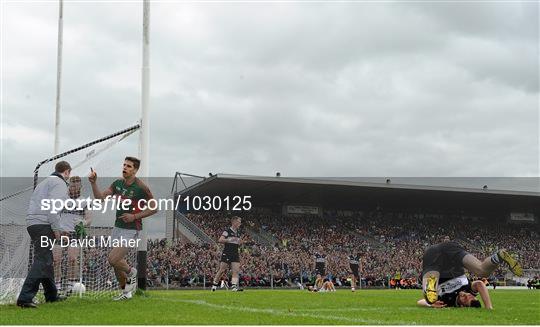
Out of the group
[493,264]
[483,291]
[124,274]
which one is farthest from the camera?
[124,274]

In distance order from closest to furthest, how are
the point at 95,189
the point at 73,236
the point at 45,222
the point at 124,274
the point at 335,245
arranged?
the point at 45,222 < the point at 95,189 < the point at 124,274 < the point at 73,236 < the point at 335,245

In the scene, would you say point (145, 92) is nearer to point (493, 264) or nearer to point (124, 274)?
point (124, 274)

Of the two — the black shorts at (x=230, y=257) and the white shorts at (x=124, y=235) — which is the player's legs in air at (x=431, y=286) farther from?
the black shorts at (x=230, y=257)

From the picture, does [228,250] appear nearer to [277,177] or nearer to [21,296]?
[21,296]

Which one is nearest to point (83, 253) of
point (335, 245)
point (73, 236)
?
point (73, 236)

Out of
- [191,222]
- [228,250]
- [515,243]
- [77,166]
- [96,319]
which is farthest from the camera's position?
[515,243]

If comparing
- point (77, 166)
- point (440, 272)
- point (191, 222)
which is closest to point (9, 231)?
point (77, 166)

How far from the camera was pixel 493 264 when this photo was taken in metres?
9.27

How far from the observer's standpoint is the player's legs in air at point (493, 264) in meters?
8.97

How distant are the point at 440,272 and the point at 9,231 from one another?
9.29m

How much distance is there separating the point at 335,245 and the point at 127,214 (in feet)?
117

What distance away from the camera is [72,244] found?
39.8ft

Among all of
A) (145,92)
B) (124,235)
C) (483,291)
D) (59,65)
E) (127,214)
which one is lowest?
(483,291)

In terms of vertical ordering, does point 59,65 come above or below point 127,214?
above
